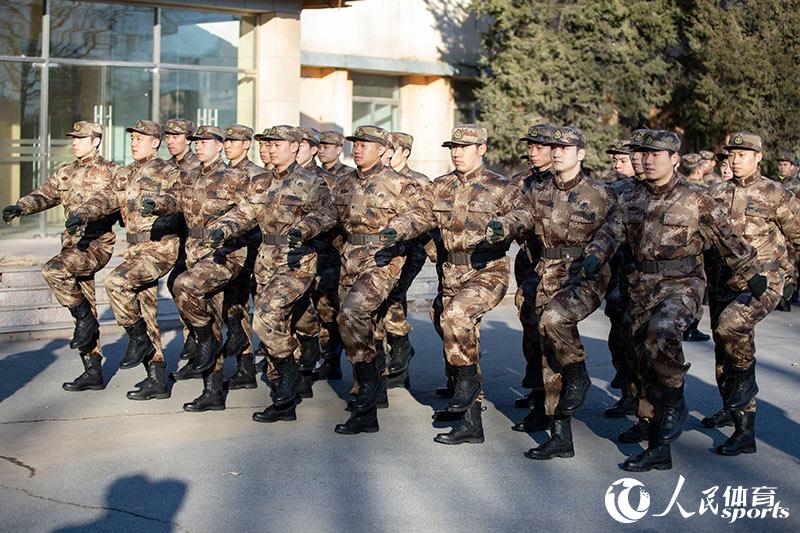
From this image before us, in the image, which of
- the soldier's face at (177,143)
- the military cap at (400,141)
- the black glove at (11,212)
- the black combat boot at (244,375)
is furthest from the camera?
the military cap at (400,141)

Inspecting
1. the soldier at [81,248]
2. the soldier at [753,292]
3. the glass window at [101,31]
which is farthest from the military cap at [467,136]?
the glass window at [101,31]

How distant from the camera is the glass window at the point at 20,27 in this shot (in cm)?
1866

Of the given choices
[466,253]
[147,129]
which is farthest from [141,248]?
[466,253]

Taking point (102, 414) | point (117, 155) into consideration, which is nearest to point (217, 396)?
point (102, 414)

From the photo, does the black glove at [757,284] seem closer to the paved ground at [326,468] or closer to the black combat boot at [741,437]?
the black combat boot at [741,437]

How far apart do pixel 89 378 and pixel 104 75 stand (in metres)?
10.0

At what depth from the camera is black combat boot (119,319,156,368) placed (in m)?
10.2

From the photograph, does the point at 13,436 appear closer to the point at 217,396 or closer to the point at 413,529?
the point at 217,396

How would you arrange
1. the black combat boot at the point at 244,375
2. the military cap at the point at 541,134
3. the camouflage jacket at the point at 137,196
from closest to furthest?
the military cap at the point at 541,134 → the camouflage jacket at the point at 137,196 → the black combat boot at the point at 244,375

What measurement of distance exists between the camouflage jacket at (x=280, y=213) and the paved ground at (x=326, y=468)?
1.23m

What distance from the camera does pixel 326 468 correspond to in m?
7.86

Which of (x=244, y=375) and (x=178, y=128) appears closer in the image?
A: (x=244, y=375)

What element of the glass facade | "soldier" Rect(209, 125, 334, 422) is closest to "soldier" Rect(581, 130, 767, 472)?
"soldier" Rect(209, 125, 334, 422)

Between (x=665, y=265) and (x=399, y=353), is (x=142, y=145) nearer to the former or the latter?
(x=399, y=353)
